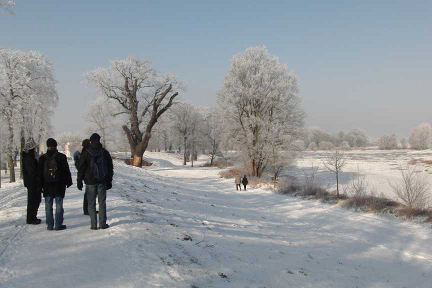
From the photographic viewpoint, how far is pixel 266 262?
6.04 meters

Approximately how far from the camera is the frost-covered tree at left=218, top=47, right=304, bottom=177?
1000 inches

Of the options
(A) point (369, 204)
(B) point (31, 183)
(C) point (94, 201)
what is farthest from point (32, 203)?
(A) point (369, 204)

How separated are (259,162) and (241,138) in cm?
271

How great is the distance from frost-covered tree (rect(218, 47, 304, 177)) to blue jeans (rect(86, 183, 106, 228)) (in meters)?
19.8

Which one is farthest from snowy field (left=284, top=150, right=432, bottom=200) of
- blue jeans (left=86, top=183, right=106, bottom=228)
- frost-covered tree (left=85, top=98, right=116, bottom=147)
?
frost-covered tree (left=85, top=98, right=116, bottom=147)

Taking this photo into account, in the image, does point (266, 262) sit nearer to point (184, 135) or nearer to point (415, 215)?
point (415, 215)

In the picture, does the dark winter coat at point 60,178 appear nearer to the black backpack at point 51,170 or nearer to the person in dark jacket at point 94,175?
the black backpack at point 51,170

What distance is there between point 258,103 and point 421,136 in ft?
393

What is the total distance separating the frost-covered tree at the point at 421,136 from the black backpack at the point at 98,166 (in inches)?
5192

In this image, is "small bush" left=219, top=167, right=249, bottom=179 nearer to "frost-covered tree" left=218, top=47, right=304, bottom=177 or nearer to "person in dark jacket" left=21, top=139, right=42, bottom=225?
"frost-covered tree" left=218, top=47, right=304, bottom=177

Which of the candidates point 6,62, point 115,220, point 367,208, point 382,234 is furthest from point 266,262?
point 6,62

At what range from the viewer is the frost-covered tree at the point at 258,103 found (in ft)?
83.4

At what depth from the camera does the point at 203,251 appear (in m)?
5.84

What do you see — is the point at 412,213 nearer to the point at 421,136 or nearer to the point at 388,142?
the point at 421,136
